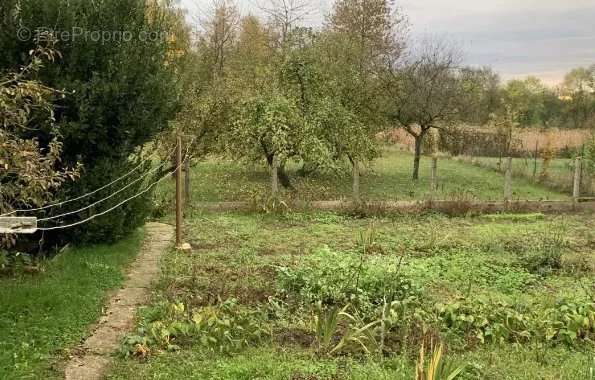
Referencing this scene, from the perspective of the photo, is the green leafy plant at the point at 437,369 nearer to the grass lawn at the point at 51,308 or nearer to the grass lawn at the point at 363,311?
the grass lawn at the point at 363,311

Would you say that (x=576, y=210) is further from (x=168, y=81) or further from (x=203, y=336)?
(x=203, y=336)

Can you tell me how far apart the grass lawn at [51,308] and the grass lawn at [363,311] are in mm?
591

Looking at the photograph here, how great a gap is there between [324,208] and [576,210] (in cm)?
650

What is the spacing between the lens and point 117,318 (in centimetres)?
579

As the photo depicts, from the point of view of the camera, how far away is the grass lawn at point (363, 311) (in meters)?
4.61

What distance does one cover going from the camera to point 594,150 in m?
16.7

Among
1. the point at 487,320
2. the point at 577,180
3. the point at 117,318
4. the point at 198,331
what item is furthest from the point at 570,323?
the point at 577,180

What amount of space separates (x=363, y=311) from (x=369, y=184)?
11.6 meters

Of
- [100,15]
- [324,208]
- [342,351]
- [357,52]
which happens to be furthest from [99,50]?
[357,52]

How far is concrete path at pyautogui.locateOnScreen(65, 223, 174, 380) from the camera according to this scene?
459 cm

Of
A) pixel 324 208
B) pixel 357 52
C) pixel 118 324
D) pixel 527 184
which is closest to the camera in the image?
pixel 118 324

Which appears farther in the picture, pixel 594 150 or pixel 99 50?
pixel 594 150

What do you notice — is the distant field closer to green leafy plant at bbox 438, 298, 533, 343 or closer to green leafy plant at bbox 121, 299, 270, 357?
green leafy plant at bbox 438, 298, 533, 343

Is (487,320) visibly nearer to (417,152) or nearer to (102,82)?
(102,82)
